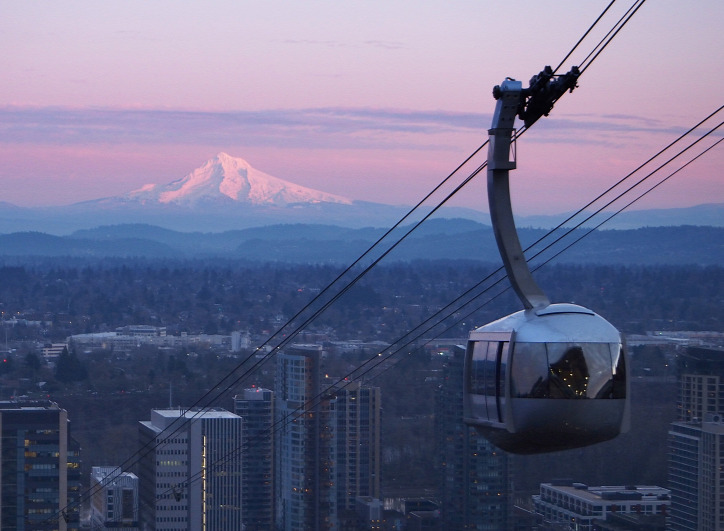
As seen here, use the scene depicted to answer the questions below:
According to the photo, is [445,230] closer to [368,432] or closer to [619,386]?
[368,432]

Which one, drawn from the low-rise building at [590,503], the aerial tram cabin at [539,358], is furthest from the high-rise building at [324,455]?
the aerial tram cabin at [539,358]

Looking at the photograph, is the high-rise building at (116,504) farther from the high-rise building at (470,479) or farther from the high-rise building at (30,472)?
the high-rise building at (470,479)

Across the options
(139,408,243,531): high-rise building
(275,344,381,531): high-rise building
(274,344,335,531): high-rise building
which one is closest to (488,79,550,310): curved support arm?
(139,408,243,531): high-rise building

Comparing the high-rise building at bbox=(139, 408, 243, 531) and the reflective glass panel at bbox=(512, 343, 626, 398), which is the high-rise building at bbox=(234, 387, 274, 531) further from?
the reflective glass panel at bbox=(512, 343, 626, 398)

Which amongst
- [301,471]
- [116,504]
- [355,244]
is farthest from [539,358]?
Result: [355,244]

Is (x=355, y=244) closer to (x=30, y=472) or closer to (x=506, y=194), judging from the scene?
(x=30, y=472)

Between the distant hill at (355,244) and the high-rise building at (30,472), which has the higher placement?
the distant hill at (355,244)

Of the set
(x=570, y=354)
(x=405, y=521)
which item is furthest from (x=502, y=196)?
(x=405, y=521)
